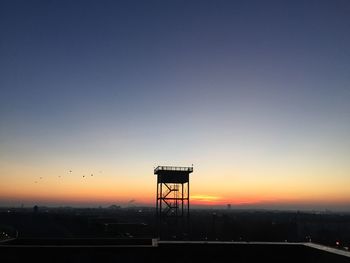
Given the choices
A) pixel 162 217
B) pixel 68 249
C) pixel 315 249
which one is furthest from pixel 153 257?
pixel 162 217

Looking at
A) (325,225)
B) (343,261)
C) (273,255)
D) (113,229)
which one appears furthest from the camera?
(325,225)

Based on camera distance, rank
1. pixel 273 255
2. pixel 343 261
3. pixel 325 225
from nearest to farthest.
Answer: pixel 343 261
pixel 273 255
pixel 325 225

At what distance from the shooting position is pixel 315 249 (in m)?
12.6

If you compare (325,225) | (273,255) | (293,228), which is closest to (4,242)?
(273,255)

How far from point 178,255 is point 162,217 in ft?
121

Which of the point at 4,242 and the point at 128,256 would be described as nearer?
the point at 128,256

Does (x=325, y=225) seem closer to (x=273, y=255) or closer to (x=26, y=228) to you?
(x=26, y=228)

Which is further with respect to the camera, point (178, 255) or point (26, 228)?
point (26, 228)

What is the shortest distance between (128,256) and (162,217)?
3728 centimetres

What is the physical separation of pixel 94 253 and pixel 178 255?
2.61 meters

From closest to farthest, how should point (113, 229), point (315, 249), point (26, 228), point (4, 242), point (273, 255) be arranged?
point (315, 249)
point (273, 255)
point (4, 242)
point (113, 229)
point (26, 228)

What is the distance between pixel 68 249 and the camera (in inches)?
Result: 507

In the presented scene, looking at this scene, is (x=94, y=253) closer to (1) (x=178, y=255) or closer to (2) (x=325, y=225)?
(1) (x=178, y=255)

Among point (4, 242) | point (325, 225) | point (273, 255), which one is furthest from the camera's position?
point (325, 225)
